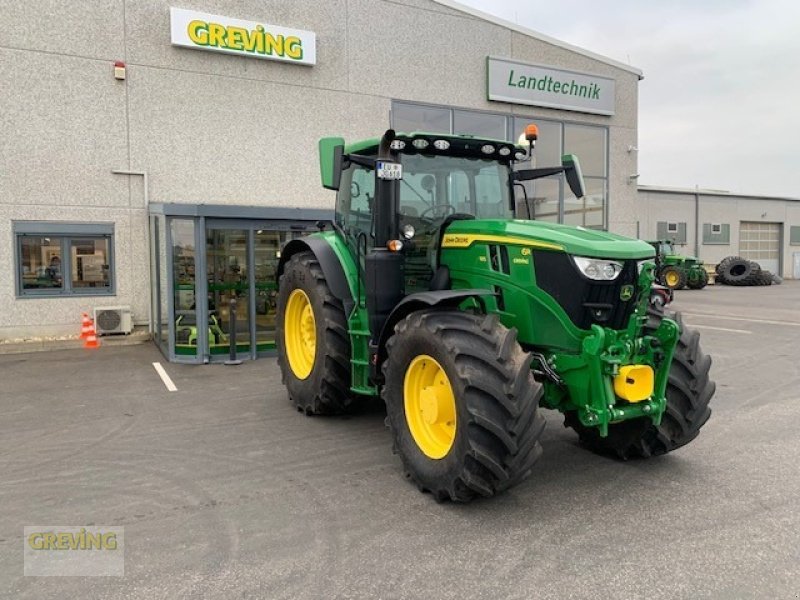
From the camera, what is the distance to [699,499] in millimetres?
3998

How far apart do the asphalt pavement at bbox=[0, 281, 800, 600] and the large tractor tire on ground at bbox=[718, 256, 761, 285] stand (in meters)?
24.1

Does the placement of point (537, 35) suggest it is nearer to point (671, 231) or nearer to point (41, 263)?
point (41, 263)

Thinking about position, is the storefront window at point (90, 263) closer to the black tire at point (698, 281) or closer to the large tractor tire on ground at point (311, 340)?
the large tractor tire on ground at point (311, 340)

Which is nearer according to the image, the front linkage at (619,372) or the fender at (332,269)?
the front linkage at (619,372)

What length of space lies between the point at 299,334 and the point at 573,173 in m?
3.23

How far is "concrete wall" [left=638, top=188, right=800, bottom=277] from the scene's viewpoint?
1214 inches

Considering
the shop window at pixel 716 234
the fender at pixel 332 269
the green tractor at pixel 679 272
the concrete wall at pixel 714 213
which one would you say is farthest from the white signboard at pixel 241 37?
the shop window at pixel 716 234

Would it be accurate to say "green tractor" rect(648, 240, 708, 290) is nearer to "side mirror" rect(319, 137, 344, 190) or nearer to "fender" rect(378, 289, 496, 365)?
"side mirror" rect(319, 137, 344, 190)

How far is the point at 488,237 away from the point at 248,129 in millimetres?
8463

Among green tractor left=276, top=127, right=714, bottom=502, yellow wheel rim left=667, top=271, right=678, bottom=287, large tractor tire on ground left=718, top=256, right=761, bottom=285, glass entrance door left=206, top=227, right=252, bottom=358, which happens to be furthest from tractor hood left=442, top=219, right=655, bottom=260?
large tractor tire on ground left=718, top=256, right=761, bottom=285

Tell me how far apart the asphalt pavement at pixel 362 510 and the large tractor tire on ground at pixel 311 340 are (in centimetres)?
27

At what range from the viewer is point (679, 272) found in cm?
2423

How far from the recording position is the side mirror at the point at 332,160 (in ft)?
16.0

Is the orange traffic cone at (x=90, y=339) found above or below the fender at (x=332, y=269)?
below
